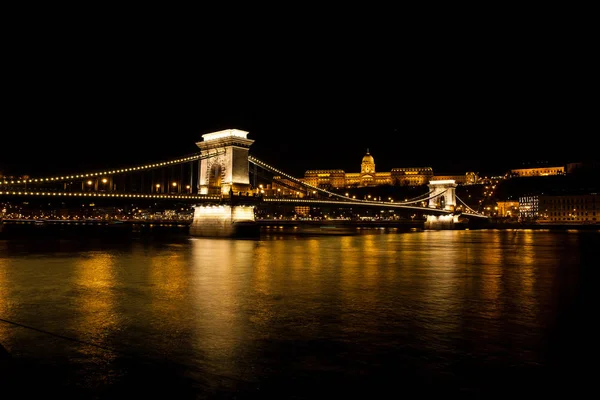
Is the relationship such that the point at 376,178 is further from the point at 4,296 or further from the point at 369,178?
the point at 4,296

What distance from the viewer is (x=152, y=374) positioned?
612 centimetres

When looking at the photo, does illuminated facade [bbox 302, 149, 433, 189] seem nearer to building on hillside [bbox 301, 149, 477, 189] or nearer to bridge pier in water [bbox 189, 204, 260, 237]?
building on hillside [bbox 301, 149, 477, 189]

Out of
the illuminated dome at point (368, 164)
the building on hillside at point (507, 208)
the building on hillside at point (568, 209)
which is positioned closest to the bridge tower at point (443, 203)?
the building on hillside at point (568, 209)

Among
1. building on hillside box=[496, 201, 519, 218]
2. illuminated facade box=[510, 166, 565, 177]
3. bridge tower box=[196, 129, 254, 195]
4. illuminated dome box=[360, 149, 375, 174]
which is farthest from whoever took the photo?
illuminated dome box=[360, 149, 375, 174]

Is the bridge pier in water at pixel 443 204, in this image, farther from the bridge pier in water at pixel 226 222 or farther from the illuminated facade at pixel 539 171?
the illuminated facade at pixel 539 171

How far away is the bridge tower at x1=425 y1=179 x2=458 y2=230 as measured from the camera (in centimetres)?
8712

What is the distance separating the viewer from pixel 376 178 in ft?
611

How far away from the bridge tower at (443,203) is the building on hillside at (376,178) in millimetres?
77767

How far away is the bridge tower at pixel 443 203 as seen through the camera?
286 ft

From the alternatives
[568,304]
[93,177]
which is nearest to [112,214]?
[93,177]

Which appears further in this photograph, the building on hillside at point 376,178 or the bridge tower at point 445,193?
the building on hillside at point 376,178

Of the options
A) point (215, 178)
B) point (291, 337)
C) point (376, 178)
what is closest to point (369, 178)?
point (376, 178)

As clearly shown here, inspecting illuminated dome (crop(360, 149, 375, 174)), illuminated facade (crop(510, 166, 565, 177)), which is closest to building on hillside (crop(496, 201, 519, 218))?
illuminated facade (crop(510, 166, 565, 177))

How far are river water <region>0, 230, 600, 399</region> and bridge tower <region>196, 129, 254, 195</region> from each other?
30368 millimetres
